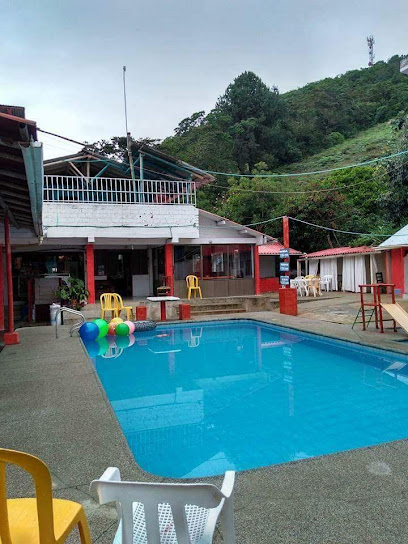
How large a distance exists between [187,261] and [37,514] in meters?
14.5

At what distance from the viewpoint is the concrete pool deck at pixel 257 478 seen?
85.5 inches

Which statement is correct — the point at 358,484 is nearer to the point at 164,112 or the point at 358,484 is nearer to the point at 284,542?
the point at 284,542

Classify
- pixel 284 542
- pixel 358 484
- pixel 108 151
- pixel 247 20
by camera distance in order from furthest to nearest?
pixel 108 151 → pixel 247 20 → pixel 358 484 → pixel 284 542

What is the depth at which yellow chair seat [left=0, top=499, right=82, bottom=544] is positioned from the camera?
1447 mm

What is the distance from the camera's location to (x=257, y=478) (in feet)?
9.21

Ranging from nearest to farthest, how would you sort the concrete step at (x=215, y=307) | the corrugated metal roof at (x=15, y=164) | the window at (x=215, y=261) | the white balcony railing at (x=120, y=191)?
the corrugated metal roof at (x=15, y=164)
the white balcony railing at (x=120, y=191)
the concrete step at (x=215, y=307)
the window at (x=215, y=261)

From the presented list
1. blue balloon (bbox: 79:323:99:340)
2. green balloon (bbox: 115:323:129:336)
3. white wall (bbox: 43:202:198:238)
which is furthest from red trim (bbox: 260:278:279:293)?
blue balloon (bbox: 79:323:99:340)

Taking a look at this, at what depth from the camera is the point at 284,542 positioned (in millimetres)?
2049

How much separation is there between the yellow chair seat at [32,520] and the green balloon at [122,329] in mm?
9046

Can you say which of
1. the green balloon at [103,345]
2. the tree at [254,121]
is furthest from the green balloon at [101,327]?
the tree at [254,121]

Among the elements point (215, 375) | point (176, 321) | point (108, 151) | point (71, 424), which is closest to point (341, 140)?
point (108, 151)

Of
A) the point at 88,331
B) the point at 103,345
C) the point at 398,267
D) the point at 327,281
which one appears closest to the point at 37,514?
the point at 88,331

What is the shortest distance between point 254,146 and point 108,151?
14.8 metres

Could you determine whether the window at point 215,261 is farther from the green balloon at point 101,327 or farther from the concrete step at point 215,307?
the green balloon at point 101,327
